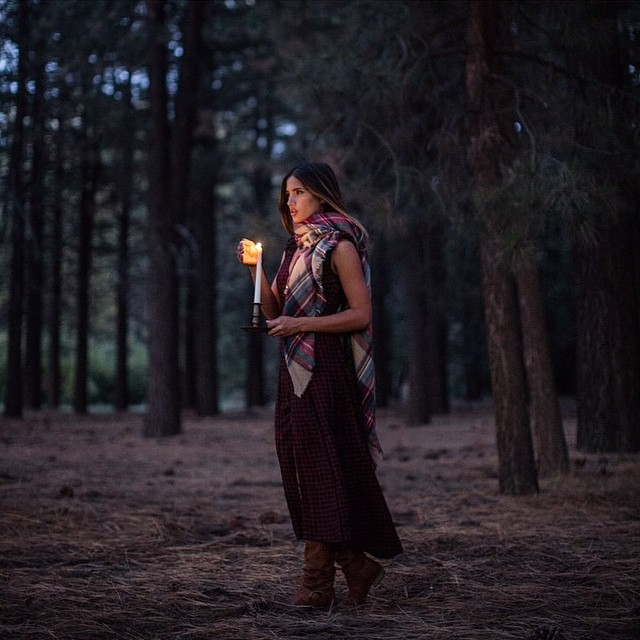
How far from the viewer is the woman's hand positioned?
3.65 meters

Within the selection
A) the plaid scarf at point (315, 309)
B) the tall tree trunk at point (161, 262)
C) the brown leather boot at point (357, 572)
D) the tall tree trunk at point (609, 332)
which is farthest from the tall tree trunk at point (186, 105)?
the brown leather boot at point (357, 572)

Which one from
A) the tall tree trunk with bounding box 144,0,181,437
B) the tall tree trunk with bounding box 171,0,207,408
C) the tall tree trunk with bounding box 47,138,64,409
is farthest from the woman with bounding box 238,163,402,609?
the tall tree trunk with bounding box 47,138,64,409

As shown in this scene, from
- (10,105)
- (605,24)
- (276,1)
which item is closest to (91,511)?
(605,24)

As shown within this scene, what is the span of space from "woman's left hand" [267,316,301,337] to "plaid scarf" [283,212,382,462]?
0.27 ft

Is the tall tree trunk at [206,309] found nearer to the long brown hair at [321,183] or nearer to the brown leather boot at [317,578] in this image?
the long brown hair at [321,183]

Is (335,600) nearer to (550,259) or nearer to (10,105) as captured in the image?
(10,105)

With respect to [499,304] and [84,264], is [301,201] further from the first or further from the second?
[84,264]

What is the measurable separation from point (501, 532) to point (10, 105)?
12.6 meters

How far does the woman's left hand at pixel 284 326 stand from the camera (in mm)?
3650

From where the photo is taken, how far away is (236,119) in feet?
74.2

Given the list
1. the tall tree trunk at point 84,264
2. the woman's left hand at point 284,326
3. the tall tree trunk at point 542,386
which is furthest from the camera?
the tall tree trunk at point 84,264

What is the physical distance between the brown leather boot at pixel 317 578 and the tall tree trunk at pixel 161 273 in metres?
9.39

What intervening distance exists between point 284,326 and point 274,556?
175 centimetres

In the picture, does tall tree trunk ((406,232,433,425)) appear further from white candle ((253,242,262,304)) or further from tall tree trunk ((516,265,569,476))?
white candle ((253,242,262,304))
